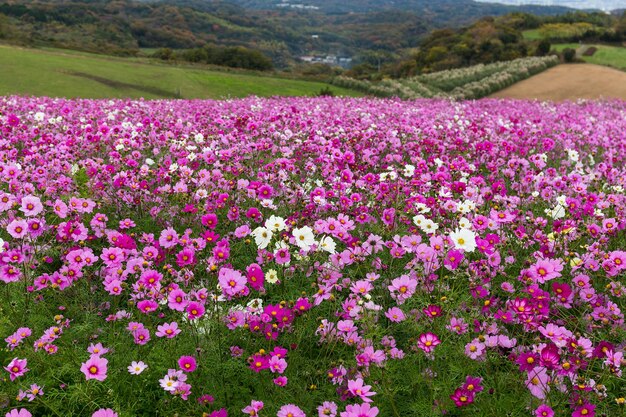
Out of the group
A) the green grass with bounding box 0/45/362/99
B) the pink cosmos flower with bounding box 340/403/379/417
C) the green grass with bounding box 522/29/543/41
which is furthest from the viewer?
the green grass with bounding box 522/29/543/41

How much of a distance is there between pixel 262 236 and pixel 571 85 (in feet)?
107

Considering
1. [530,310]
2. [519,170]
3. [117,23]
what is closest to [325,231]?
[530,310]

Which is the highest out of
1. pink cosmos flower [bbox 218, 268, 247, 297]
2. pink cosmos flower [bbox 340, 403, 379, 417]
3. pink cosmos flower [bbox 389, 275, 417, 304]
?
pink cosmos flower [bbox 218, 268, 247, 297]

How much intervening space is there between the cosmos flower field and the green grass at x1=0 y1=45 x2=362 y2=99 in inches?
677

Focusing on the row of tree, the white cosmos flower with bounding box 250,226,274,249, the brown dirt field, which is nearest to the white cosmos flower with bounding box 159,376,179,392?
the white cosmos flower with bounding box 250,226,274,249

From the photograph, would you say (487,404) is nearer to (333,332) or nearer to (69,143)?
(333,332)

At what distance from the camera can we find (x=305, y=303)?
8.85 feet

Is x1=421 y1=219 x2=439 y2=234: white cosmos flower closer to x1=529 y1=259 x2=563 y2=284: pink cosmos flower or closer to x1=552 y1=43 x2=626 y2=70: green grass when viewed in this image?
x1=529 y1=259 x2=563 y2=284: pink cosmos flower

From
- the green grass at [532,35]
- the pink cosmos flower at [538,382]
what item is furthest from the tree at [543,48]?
the pink cosmos flower at [538,382]

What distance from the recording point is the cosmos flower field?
2600mm

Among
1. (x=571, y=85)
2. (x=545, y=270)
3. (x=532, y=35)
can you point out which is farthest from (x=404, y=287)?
(x=532, y=35)

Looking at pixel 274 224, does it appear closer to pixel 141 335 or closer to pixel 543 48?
pixel 141 335

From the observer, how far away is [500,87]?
97.6 ft

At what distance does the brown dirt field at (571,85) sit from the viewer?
2722 cm
